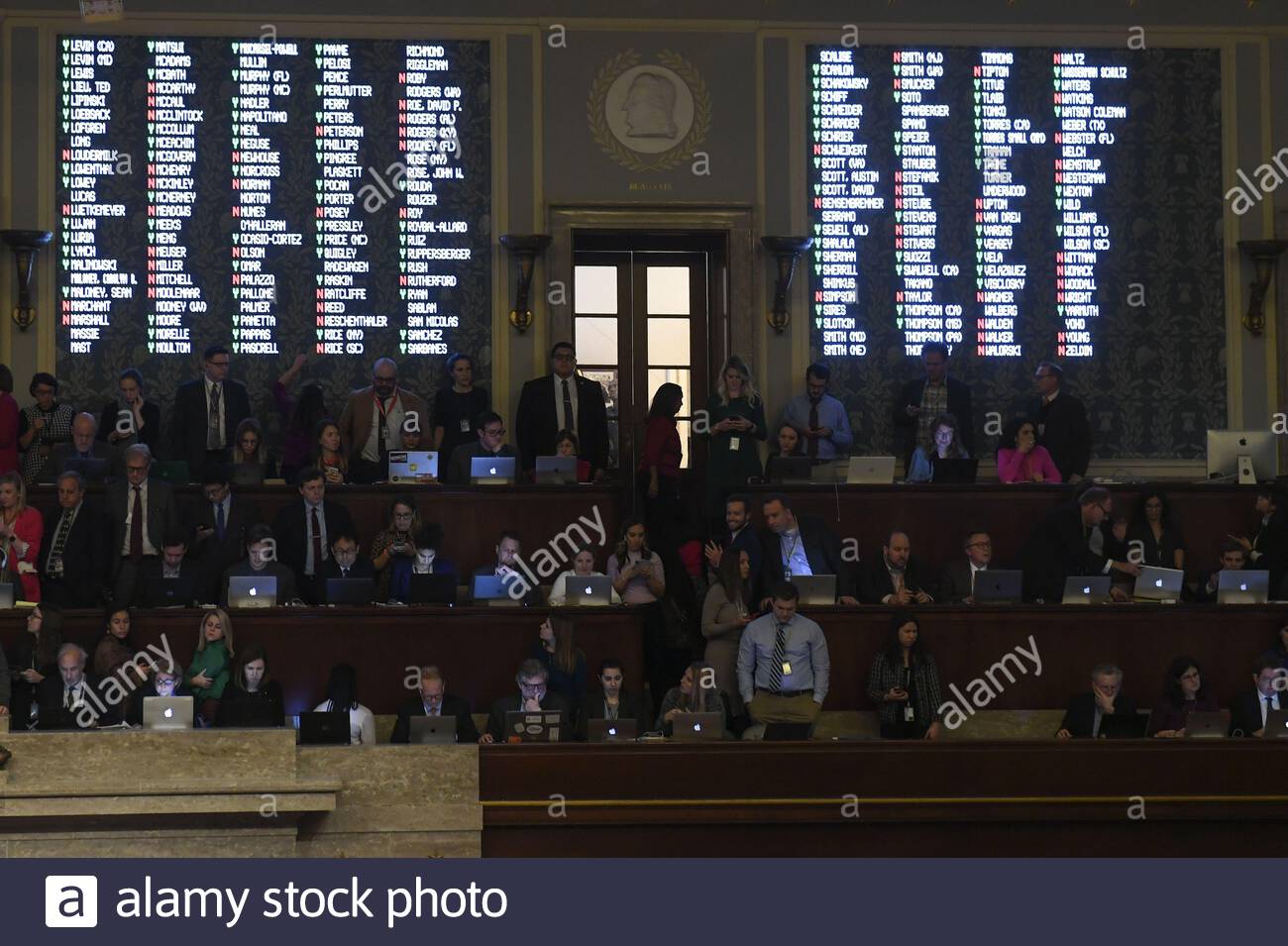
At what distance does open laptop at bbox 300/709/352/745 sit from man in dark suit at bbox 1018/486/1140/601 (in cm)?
377

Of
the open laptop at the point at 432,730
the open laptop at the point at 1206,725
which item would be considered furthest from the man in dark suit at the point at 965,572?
the open laptop at the point at 432,730

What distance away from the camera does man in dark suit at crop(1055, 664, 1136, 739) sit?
9.80 metres

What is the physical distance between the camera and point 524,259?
41.3 ft

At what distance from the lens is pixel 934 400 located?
12.5 meters

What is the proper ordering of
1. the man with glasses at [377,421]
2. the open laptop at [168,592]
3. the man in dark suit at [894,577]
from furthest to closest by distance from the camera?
1. the man with glasses at [377,421]
2. the man in dark suit at [894,577]
3. the open laptop at [168,592]

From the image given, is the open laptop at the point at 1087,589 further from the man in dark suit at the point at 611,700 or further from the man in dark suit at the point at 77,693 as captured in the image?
the man in dark suit at the point at 77,693

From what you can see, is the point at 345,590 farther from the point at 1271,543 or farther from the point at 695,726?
the point at 1271,543

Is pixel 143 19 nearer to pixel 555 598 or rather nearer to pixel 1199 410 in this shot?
pixel 555 598

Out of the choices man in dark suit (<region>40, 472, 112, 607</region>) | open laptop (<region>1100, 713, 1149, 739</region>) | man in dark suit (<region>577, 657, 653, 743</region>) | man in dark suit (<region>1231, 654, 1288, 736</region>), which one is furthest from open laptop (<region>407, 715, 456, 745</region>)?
man in dark suit (<region>1231, 654, 1288, 736</region>)

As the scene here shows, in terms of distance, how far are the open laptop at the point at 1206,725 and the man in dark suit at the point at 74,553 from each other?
17.9ft

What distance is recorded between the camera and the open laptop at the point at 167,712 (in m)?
9.13

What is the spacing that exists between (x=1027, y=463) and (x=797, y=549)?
1979 millimetres

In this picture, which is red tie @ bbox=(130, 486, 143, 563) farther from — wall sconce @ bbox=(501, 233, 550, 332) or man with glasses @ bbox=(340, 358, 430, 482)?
wall sconce @ bbox=(501, 233, 550, 332)
